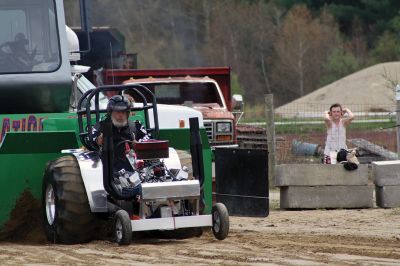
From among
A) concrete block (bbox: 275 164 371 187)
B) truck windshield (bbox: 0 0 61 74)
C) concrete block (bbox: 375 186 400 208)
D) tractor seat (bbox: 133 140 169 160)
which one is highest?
truck windshield (bbox: 0 0 61 74)

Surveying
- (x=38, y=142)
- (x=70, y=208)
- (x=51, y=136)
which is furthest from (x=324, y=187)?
(x=70, y=208)

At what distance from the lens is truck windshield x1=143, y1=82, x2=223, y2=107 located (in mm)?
22344

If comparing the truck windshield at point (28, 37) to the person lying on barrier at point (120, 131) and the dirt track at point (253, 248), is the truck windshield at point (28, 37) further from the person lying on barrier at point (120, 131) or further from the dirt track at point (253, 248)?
the dirt track at point (253, 248)

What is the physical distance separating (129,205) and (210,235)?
3.86 ft

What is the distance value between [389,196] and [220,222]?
5.05m

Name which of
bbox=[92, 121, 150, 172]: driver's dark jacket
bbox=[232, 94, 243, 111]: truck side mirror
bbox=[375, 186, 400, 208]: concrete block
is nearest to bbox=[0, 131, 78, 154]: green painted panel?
bbox=[92, 121, 150, 172]: driver's dark jacket

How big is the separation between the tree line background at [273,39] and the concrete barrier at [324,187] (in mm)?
28477

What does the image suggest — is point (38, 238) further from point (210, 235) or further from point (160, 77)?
point (160, 77)

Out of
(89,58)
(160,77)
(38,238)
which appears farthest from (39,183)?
(89,58)

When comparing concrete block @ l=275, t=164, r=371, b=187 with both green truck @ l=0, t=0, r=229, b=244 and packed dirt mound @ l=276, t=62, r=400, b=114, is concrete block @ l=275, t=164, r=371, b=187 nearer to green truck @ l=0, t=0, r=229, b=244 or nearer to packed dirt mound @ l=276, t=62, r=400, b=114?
green truck @ l=0, t=0, r=229, b=244

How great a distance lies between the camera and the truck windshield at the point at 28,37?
14.3 metres

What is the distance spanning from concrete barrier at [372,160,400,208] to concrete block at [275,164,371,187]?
0.74ft

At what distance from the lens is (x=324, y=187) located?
1636 centimetres

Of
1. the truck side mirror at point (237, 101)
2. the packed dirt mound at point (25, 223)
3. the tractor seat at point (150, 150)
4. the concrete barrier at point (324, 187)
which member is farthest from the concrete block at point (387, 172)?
the packed dirt mound at point (25, 223)
